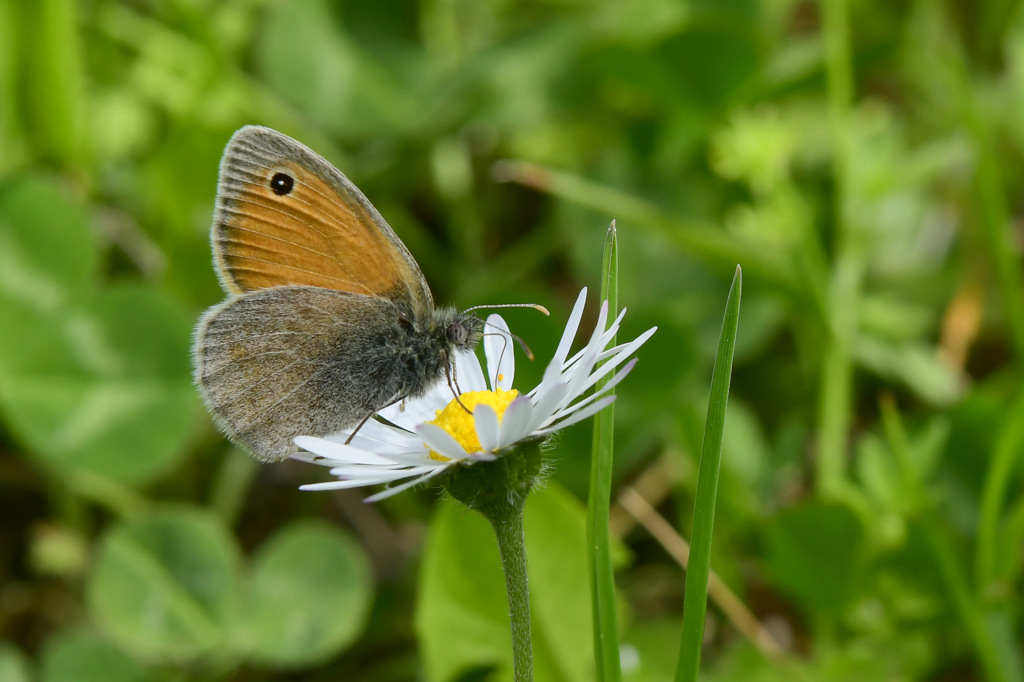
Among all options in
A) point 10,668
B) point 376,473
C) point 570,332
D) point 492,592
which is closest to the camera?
point 376,473

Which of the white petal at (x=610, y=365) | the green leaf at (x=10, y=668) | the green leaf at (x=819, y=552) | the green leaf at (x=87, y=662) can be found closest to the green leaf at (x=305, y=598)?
the green leaf at (x=87, y=662)

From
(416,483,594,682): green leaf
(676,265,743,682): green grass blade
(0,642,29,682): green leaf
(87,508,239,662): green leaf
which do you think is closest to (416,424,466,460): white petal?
(676,265,743,682): green grass blade

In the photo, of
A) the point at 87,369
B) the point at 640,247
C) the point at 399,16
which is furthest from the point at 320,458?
the point at 399,16

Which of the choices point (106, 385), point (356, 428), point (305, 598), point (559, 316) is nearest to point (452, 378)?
point (356, 428)

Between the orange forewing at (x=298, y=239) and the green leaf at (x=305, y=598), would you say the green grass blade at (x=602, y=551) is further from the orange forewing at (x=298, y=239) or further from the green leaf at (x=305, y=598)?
the green leaf at (x=305, y=598)

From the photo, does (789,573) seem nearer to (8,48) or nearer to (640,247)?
(640,247)

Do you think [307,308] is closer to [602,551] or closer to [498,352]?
[498,352]

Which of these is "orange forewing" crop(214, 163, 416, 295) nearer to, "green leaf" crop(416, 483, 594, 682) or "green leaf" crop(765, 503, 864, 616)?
"green leaf" crop(416, 483, 594, 682)
